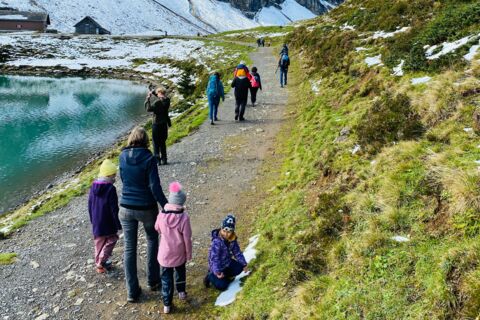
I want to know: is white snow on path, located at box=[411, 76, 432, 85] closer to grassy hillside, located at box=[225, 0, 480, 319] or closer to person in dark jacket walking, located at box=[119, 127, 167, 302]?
grassy hillside, located at box=[225, 0, 480, 319]

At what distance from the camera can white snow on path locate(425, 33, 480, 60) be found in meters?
12.8

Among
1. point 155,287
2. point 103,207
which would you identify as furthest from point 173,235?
point 103,207

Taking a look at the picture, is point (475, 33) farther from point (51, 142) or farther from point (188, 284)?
point (51, 142)

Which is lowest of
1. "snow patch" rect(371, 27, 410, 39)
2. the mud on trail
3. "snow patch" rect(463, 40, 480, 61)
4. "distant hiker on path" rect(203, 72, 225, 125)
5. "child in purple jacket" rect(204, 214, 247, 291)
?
the mud on trail

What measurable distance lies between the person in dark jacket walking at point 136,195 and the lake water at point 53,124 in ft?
44.7

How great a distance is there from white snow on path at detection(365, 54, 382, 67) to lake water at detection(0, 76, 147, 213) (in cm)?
1769

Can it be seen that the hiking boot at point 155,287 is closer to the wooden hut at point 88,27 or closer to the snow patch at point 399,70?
the snow patch at point 399,70

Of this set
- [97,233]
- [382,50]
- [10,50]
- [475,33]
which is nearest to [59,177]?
[97,233]

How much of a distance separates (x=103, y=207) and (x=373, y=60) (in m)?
14.4

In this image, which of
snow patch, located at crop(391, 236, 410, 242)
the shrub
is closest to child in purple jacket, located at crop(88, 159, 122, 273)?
snow patch, located at crop(391, 236, 410, 242)

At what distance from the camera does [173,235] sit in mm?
7047

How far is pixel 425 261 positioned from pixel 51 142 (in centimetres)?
2932

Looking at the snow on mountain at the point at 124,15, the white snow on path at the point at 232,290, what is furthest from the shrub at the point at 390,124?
the snow on mountain at the point at 124,15

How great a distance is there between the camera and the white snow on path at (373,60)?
1719cm
